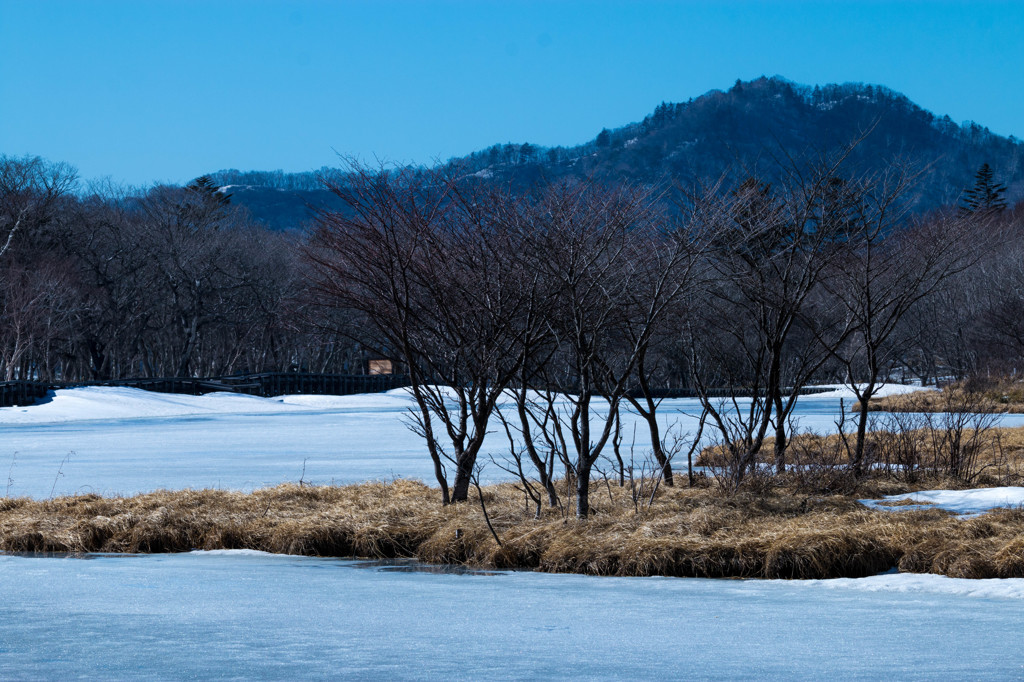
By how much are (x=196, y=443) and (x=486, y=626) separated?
55.1ft

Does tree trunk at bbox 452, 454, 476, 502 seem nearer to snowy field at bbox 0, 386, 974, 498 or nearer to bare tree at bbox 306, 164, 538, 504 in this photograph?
bare tree at bbox 306, 164, 538, 504

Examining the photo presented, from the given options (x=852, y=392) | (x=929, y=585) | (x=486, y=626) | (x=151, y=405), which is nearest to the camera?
(x=486, y=626)

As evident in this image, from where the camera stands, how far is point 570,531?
871 centimetres

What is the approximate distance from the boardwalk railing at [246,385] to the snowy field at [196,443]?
4.15 ft

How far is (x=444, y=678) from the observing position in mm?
4340

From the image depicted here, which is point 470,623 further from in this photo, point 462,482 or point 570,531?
point 462,482

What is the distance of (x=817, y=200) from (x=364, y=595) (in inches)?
293

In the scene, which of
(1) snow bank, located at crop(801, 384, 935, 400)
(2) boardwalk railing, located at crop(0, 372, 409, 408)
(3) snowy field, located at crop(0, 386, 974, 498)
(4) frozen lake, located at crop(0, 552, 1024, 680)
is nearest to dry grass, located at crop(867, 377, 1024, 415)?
(3) snowy field, located at crop(0, 386, 974, 498)

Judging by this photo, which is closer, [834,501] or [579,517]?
[579,517]

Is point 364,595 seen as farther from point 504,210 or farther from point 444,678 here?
point 504,210

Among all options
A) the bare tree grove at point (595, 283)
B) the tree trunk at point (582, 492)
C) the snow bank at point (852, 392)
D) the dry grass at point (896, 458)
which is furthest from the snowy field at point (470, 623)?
the snow bank at point (852, 392)

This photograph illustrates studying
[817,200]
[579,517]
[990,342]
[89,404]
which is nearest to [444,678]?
[579,517]

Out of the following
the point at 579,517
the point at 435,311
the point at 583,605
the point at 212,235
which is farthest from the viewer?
the point at 212,235

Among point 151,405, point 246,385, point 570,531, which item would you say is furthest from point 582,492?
point 246,385
